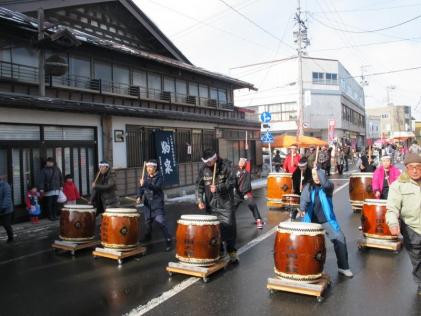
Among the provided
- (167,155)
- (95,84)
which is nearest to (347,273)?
(95,84)

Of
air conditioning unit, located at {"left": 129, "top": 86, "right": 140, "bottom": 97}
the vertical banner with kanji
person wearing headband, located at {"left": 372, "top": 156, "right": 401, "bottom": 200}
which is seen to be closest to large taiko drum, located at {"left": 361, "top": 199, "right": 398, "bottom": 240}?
person wearing headband, located at {"left": 372, "top": 156, "right": 401, "bottom": 200}

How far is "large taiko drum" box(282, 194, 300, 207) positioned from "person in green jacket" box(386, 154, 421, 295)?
5.68 metres

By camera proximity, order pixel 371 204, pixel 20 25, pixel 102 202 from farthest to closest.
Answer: pixel 20 25
pixel 102 202
pixel 371 204

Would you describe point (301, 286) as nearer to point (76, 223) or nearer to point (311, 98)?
point (76, 223)

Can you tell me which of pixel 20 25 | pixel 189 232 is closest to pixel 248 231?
pixel 189 232

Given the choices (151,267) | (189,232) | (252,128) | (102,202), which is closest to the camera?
(189,232)

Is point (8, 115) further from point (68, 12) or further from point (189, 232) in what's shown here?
point (189, 232)

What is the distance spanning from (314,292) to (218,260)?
1.75m

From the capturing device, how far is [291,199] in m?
11.5

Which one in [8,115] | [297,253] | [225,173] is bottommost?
[297,253]

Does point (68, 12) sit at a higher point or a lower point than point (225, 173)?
higher

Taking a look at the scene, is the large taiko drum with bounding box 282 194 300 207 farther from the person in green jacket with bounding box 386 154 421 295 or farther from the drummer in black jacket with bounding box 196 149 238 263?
the person in green jacket with bounding box 386 154 421 295

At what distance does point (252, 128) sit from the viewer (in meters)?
26.0

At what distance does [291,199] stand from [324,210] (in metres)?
5.54
